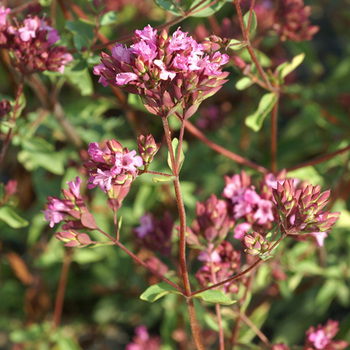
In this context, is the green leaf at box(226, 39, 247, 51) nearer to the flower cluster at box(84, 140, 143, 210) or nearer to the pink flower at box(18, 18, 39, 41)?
the flower cluster at box(84, 140, 143, 210)

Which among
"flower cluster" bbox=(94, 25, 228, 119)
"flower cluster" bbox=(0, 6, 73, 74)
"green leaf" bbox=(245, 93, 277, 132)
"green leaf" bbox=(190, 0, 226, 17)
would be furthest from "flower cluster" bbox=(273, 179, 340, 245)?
"flower cluster" bbox=(0, 6, 73, 74)

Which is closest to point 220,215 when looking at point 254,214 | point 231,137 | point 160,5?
point 254,214

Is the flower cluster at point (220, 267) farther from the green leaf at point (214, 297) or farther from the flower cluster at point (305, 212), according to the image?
the flower cluster at point (305, 212)

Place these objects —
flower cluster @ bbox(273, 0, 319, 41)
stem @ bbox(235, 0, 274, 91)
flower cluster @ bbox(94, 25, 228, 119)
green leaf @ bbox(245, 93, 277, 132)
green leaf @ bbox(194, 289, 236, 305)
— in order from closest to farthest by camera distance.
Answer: flower cluster @ bbox(94, 25, 228, 119) → green leaf @ bbox(194, 289, 236, 305) → stem @ bbox(235, 0, 274, 91) → green leaf @ bbox(245, 93, 277, 132) → flower cluster @ bbox(273, 0, 319, 41)

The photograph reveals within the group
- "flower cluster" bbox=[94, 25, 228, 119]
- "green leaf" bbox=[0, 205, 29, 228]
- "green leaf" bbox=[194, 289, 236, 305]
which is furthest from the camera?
"green leaf" bbox=[0, 205, 29, 228]

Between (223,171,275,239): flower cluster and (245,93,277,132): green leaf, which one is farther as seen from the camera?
(245,93,277,132): green leaf

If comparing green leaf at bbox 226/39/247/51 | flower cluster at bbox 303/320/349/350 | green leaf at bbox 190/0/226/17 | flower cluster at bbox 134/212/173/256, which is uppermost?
green leaf at bbox 190/0/226/17

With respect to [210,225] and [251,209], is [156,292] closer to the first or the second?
[210,225]

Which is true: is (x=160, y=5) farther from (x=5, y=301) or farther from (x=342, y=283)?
(x=5, y=301)
